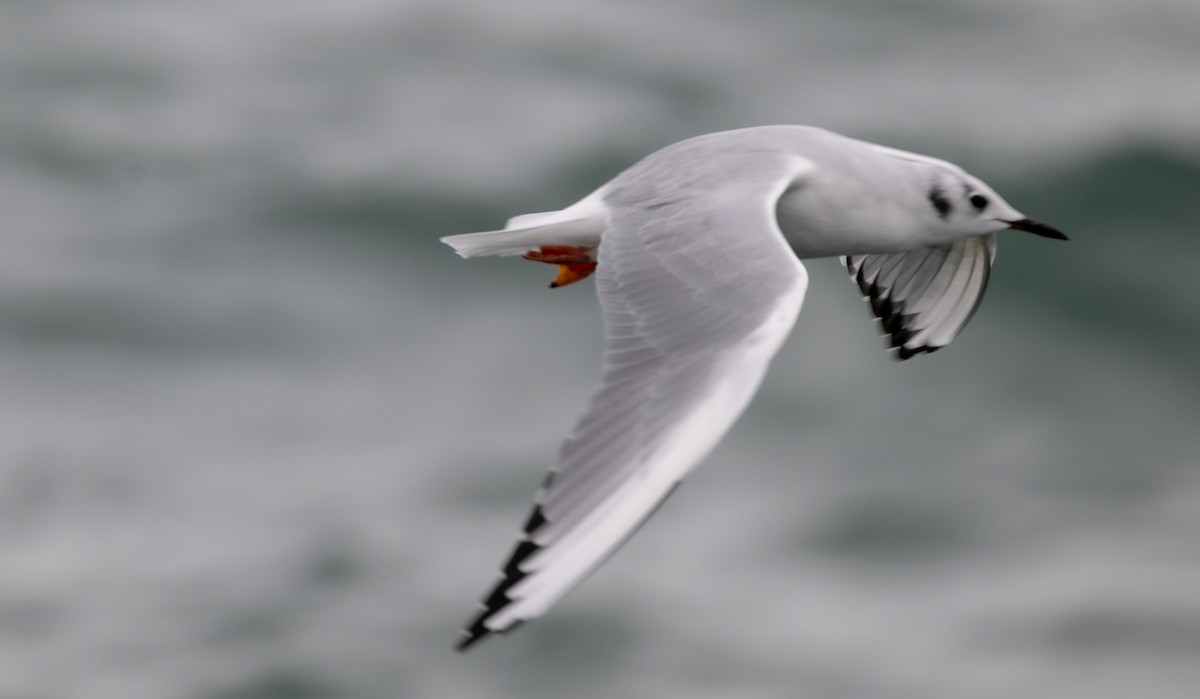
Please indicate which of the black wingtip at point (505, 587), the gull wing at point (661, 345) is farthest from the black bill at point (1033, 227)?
the black wingtip at point (505, 587)

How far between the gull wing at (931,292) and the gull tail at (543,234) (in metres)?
0.95

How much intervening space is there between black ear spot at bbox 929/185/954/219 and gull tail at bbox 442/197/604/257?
0.79 m

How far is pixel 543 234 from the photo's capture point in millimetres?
4285

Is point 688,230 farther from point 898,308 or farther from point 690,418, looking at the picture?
point 898,308

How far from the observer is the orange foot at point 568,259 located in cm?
444

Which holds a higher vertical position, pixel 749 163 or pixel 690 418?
pixel 749 163

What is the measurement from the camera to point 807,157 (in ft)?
14.1

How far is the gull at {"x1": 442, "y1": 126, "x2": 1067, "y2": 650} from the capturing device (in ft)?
10.8

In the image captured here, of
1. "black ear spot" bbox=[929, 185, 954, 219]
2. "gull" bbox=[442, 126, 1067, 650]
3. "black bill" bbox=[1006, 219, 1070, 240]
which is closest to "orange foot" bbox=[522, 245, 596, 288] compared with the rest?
"gull" bbox=[442, 126, 1067, 650]

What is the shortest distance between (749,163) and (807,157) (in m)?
0.16

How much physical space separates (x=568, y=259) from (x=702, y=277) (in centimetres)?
68

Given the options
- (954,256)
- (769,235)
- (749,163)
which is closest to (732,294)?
(769,235)

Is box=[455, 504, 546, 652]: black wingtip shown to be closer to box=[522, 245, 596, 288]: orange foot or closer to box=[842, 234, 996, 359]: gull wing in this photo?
box=[522, 245, 596, 288]: orange foot

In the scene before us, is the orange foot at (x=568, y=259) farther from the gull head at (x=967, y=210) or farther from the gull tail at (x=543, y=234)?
the gull head at (x=967, y=210)
